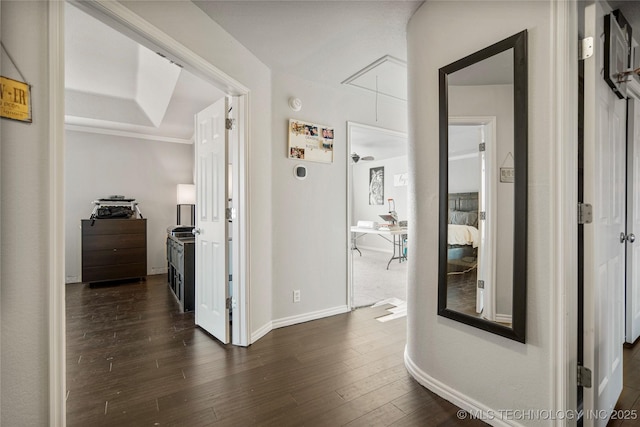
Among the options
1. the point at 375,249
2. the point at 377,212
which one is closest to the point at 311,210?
the point at 377,212

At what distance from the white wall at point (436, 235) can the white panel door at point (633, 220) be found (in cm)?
166

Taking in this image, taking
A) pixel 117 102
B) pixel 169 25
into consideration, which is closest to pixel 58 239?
pixel 169 25

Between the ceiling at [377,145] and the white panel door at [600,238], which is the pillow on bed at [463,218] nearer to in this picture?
the white panel door at [600,238]

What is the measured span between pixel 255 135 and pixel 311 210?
955mm

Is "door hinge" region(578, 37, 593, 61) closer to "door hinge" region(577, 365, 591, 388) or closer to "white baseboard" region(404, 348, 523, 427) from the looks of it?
"door hinge" region(577, 365, 591, 388)

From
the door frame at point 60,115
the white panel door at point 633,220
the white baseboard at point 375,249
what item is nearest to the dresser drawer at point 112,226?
the door frame at point 60,115

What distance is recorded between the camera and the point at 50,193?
1116mm

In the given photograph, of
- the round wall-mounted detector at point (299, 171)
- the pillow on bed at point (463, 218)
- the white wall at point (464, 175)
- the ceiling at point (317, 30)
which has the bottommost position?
the pillow on bed at point (463, 218)

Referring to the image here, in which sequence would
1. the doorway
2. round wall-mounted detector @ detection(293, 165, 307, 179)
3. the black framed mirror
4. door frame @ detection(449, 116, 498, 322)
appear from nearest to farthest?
the black framed mirror < door frame @ detection(449, 116, 498, 322) < round wall-mounted detector @ detection(293, 165, 307, 179) < the doorway

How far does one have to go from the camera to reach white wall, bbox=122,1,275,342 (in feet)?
6.51

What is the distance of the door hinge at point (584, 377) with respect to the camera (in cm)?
130

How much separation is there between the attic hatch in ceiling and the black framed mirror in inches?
40.8

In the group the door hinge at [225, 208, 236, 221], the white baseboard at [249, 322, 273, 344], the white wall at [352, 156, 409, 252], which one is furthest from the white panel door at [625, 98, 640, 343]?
the white wall at [352, 156, 409, 252]

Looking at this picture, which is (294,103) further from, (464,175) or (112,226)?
(112,226)
